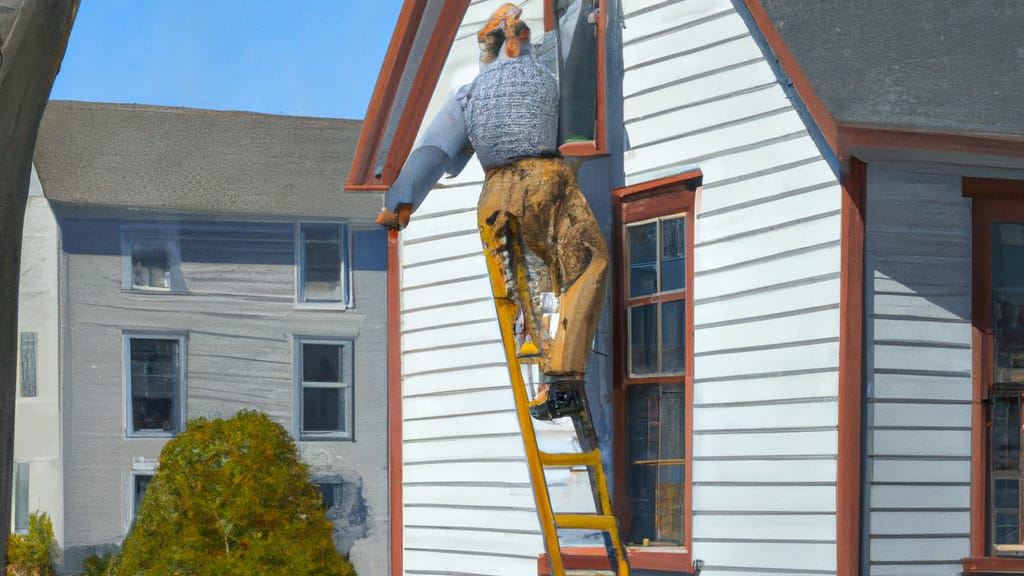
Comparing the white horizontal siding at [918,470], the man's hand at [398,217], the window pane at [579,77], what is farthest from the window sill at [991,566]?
the man's hand at [398,217]

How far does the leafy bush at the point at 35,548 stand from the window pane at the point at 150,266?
2052 millimetres

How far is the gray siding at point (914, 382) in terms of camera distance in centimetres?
615

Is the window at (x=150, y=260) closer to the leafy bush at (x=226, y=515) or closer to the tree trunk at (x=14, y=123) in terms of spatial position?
the leafy bush at (x=226, y=515)

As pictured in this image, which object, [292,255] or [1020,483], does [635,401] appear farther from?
[292,255]

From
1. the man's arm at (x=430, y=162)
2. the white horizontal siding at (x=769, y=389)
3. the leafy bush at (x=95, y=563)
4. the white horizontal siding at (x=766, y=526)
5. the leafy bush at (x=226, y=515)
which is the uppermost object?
the man's arm at (x=430, y=162)

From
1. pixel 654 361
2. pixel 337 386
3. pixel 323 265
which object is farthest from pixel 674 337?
pixel 323 265

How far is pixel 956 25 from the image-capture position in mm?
6461

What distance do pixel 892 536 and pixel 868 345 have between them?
0.86 metres

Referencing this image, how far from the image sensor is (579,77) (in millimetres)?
7625

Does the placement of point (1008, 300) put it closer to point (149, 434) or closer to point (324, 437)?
point (324, 437)

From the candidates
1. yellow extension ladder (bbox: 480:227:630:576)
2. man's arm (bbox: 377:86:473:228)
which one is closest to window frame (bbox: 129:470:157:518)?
man's arm (bbox: 377:86:473:228)

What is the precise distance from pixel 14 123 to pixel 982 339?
15.9 feet

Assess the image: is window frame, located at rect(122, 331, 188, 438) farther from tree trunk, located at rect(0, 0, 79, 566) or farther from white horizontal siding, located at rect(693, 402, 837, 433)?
tree trunk, located at rect(0, 0, 79, 566)

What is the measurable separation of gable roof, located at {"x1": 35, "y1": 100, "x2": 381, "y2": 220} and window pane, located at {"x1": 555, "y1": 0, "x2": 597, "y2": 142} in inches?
175
